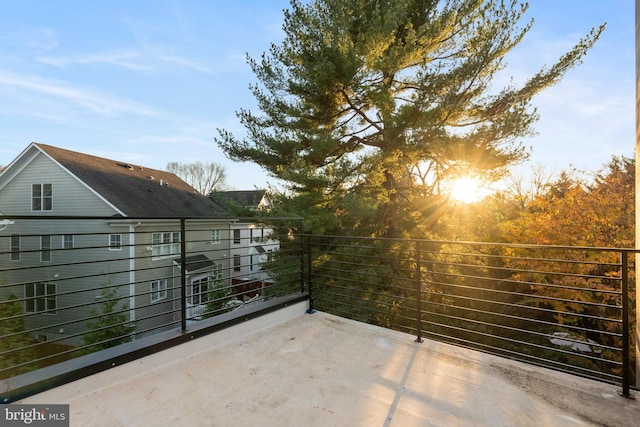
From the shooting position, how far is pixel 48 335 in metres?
9.42

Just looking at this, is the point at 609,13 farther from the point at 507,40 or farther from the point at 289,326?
the point at 289,326

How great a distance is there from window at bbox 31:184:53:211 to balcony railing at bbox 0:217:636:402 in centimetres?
65

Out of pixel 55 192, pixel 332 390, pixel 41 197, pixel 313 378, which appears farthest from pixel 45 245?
pixel 332 390

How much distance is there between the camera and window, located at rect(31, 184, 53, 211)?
996 cm

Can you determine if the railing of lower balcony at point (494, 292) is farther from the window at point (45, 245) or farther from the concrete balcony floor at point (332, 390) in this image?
the window at point (45, 245)

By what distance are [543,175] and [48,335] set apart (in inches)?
748

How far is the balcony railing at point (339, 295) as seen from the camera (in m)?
1.86

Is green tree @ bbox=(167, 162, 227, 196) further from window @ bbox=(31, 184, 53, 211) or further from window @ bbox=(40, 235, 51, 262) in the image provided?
window @ bbox=(40, 235, 51, 262)

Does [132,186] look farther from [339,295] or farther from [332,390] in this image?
[332,390]

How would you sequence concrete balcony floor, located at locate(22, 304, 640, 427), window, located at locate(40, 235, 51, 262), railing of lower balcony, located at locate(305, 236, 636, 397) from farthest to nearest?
window, located at locate(40, 235, 51, 262)
railing of lower balcony, located at locate(305, 236, 636, 397)
concrete balcony floor, located at locate(22, 304, 640, 427)

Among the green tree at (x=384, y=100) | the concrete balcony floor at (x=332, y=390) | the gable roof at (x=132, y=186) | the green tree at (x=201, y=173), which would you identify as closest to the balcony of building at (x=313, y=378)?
the concrete balcony floor at (x=332, y=390)

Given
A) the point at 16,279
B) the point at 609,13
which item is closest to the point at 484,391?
the point at 609,13

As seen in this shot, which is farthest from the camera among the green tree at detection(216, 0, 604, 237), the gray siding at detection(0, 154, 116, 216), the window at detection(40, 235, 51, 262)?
the window at detection(40, 235, 51, 262)

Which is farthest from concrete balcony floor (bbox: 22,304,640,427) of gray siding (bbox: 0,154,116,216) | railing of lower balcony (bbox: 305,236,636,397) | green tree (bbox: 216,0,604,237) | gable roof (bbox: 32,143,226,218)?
gray siding (bbox: 0,154,116,216)
